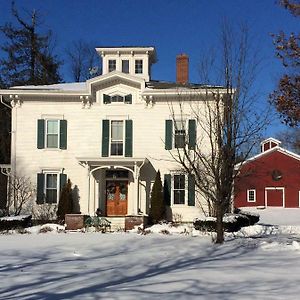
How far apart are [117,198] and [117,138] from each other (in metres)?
3.08

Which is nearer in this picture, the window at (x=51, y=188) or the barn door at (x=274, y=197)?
the window at (x=51, y=188)

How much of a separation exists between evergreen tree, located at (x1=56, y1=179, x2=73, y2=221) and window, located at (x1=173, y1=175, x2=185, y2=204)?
5061 millimetres

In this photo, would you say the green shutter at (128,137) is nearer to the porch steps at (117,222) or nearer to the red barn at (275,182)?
the porch steps at (117,222)

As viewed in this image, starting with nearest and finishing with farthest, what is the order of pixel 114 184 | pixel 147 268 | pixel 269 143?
pixel 147 268, pixel 114 184, pixel 269 143

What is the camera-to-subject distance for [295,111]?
37.8 feet

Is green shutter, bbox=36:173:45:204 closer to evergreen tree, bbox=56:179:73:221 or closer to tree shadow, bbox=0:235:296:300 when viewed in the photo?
evergreen tree, bbox=56:179:73:221

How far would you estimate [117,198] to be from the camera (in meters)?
25.1

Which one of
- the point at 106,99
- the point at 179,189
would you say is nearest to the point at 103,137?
the point at 106,99

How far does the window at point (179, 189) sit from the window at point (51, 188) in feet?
19.3

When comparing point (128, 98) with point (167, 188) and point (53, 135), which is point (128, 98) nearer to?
point (53, 135)

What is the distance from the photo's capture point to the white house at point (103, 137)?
24141mm

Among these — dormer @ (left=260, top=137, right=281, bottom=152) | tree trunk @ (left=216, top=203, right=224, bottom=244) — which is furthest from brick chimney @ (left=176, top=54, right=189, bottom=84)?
dormer @ (left=260, top=137, right=281, bottom=152)

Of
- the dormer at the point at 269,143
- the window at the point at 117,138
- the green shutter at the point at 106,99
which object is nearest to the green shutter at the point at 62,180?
the window at the point at 117,138

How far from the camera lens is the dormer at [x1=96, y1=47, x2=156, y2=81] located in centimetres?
2833
